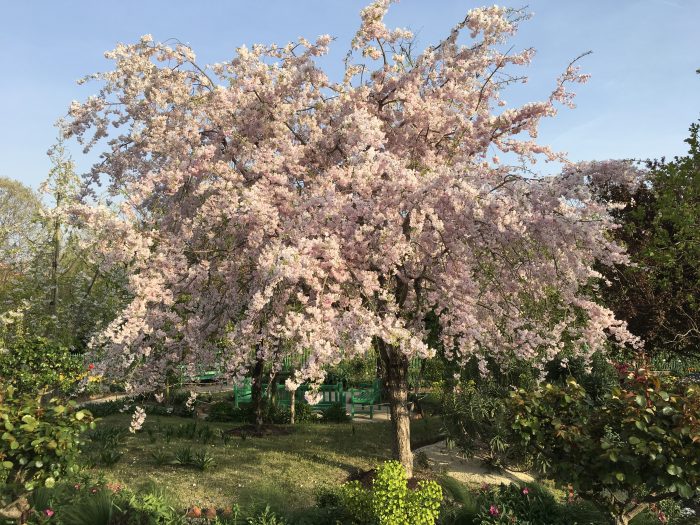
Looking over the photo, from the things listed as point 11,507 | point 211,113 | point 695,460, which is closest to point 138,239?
point 211,113

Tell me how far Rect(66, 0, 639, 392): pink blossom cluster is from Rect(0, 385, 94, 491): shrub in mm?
1531

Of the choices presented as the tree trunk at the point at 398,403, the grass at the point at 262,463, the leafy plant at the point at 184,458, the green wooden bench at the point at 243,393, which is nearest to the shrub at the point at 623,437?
the grass at the point at 262,463

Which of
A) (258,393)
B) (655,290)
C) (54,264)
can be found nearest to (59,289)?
(54,264)

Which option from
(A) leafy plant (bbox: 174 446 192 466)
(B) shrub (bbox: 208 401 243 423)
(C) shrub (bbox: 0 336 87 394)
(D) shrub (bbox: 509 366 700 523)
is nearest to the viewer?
(D) shrub (bbox: 509 366 700 523)

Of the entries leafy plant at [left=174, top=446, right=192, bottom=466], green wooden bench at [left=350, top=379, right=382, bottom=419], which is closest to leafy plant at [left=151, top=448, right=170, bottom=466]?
leafy plant at [left=174, top=446, right=192, bottom=466]

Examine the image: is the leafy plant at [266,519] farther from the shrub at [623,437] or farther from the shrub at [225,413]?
the shrub at [225,413]

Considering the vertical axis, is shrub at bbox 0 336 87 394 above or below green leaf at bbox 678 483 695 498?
above

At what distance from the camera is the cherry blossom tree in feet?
23.8

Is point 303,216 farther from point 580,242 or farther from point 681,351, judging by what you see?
point 681,351

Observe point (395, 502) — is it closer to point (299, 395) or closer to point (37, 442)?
point (37, 442)

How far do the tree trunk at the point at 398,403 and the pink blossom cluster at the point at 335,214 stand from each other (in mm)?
1044

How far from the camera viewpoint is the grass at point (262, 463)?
8.40m

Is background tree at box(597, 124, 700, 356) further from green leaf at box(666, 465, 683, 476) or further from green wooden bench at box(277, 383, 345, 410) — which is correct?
green wooden bench at box(277, 383, 345, 410)

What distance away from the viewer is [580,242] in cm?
744
